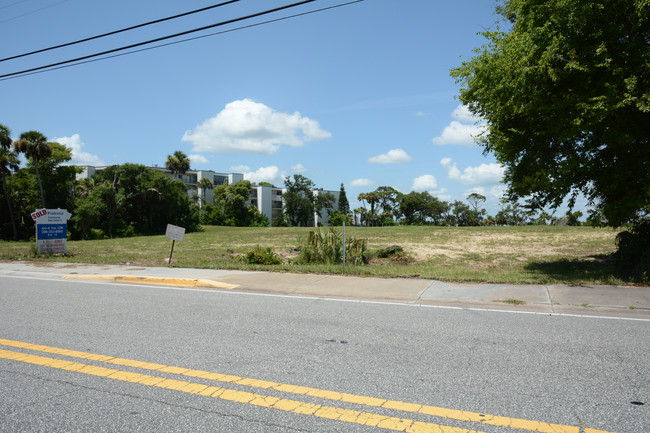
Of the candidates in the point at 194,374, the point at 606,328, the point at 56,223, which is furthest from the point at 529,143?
the point at 56,223

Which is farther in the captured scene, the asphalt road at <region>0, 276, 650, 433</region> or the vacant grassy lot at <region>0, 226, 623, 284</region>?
the vacant grassy lot at <region>0, 226, 623, 284</region>

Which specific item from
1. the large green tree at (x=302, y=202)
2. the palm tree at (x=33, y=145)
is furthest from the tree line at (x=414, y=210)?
the palm tree at (x=33, y=145)

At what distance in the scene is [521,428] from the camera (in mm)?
3240

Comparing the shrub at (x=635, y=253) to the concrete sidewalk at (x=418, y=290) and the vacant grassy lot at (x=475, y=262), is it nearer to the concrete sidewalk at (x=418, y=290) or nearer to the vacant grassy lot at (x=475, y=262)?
the vacant grassy lot at (x=475, y=262)

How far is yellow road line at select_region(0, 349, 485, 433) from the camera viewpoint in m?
3.29

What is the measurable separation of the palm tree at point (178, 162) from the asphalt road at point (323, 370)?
70.8 metres

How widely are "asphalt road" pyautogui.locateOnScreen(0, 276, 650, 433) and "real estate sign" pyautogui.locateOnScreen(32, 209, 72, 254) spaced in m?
13.0

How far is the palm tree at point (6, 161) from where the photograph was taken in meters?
46.4

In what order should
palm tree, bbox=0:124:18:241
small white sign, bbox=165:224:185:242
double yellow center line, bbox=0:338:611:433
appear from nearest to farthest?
1. double yellow center line, bbox=0:338:611:433
2. small white sign, bbox=165:224:185:242
3. palm tree, bbox=0:124:18:241

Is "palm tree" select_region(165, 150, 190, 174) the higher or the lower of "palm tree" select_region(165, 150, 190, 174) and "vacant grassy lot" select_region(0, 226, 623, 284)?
the higher

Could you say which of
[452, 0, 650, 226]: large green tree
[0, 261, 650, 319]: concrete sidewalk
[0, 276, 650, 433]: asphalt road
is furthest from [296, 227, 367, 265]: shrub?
[0, 276, 650, 433]: asphalt road

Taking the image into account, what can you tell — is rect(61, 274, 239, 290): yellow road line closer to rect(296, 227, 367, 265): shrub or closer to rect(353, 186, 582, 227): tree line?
rect(296, 227, 367, 265): shrub

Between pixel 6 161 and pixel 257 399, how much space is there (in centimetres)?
5585

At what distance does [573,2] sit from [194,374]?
37.4ft
